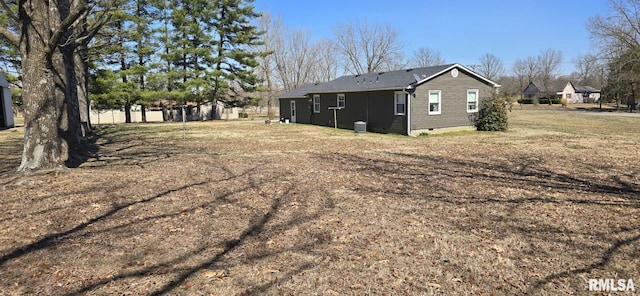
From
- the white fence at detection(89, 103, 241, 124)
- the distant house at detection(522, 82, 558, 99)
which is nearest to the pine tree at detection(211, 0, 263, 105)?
the white fence at detection(89, 103, 241, 124)

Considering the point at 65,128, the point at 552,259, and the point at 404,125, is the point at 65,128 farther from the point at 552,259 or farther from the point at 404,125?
the point at 404,125

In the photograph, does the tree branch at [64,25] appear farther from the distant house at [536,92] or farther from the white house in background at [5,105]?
the distant house at [536,92]

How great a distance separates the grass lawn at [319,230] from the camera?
344 cm

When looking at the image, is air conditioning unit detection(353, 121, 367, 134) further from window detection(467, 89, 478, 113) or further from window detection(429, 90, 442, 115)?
window detection(467, 89, 478, 113)

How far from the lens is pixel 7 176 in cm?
753

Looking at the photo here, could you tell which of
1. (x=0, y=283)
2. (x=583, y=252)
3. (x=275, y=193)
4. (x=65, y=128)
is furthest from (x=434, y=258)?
(x=65, y=128)

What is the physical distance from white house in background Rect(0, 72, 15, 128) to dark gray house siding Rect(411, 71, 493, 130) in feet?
76.7

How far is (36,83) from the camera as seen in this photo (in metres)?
7.38

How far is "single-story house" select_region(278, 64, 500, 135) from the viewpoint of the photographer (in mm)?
18234

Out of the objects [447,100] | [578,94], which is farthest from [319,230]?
[578,94]

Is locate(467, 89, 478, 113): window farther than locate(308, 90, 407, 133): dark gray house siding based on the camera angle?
Yes

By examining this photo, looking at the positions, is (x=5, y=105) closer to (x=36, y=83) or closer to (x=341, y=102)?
(x=341, y=102)

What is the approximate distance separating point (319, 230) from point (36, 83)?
21.1 feet

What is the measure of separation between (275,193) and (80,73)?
14.8m
